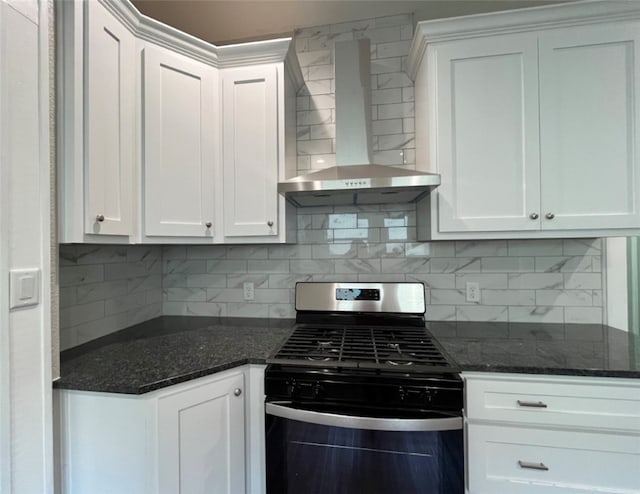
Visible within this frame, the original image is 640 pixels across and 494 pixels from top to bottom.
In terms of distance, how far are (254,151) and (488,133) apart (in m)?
1.17

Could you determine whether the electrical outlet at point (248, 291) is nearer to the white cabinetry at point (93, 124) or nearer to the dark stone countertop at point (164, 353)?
the dark stone countertop at point (164, 353)

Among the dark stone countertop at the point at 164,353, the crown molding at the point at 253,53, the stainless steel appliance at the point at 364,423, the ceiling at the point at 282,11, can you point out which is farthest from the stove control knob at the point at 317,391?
the ceiling at the point at 282,11

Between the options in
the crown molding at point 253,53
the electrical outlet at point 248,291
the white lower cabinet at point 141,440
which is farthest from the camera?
the electrical outlet at point 248,291

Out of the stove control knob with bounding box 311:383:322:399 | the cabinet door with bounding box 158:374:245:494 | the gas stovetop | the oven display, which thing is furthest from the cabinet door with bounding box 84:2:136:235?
the oven display

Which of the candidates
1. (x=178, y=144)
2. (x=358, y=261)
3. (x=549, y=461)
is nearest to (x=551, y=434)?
(x=549, y=461)

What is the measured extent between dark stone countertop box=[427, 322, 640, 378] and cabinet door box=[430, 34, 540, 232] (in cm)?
53

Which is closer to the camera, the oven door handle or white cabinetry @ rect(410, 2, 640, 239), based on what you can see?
the oven door handle

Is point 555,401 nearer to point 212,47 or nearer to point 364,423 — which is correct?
point 364,423

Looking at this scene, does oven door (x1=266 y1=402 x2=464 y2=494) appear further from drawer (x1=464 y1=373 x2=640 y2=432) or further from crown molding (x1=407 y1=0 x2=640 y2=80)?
crown molding (x1=407 y1=0 x2=640 y2=80)

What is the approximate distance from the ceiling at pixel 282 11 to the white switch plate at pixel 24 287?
1.63 meters

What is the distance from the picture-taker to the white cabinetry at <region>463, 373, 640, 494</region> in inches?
42.6

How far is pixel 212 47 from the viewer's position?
1596 millimetres

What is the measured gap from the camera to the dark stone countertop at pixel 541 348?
1130mm

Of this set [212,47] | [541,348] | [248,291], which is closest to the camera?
[541,348]
